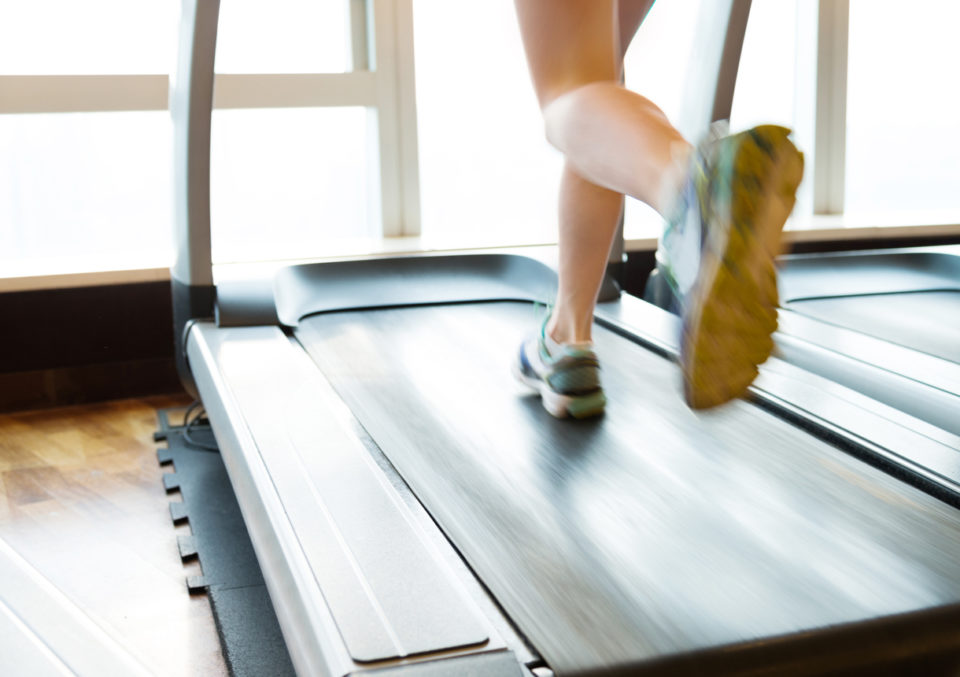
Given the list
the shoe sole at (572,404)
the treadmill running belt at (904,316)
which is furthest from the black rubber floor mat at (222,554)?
the treadmill running belt at (904,316)

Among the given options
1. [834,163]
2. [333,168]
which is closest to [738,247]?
[333,168]

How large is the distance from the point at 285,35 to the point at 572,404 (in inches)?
76.5

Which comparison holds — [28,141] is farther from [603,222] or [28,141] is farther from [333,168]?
[603,222]

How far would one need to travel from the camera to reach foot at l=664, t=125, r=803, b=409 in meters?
0.91

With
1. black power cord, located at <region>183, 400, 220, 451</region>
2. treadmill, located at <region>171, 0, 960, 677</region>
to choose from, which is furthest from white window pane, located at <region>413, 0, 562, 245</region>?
treadmill, located at <region>171, 0, 960, 677</region>

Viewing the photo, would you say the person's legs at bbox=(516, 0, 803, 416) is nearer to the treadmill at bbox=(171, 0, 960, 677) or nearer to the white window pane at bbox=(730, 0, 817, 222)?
the treadmill at bbox=(171, 0, 960, 677)

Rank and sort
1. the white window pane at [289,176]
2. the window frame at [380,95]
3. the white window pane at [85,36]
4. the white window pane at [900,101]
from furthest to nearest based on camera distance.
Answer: the white window pane at [900,101]
the white window pane at [289,176]
the white window pane at [85,36]
the window frame at [380,95]

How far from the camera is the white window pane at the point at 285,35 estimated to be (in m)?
3.02

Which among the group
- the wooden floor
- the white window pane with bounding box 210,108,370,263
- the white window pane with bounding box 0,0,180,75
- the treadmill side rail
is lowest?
the wooden floor

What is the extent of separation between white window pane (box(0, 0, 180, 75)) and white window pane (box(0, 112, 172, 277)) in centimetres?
14

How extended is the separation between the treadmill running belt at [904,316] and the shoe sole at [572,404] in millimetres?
746

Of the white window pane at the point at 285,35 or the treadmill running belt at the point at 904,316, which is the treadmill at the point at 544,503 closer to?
the treadmill running belt at the point at 904,316

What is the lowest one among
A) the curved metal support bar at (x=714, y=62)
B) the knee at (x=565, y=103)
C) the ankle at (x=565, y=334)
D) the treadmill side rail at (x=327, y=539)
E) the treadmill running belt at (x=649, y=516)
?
the treadmill running belt at (x=649, y=516)

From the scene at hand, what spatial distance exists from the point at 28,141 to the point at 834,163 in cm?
256
